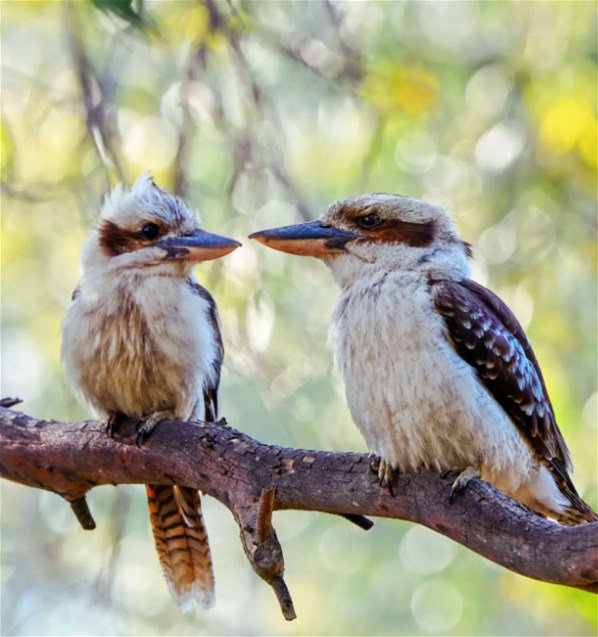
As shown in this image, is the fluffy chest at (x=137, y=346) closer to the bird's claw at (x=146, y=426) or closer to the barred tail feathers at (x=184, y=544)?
the bird's claw at (x=146, y=426)

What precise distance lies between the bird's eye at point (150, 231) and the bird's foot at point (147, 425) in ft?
1.81

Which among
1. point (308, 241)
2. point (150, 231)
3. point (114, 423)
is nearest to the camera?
point (308, 241)

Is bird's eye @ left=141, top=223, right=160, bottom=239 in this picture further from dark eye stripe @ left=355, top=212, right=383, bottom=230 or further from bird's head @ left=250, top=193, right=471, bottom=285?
dark eye stripe @ left=355, top=212, right=383, bottom=230

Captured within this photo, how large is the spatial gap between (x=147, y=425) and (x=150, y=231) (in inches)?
24.7

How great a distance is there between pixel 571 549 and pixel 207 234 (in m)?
1.58

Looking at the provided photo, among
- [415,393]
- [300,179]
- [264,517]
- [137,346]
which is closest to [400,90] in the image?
[300,179]

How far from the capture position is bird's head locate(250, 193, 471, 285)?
2898 millimetres

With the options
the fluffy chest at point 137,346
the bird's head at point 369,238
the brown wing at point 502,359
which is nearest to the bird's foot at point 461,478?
the brown wing at point 502,359

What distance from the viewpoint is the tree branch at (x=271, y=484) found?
221 centimetres

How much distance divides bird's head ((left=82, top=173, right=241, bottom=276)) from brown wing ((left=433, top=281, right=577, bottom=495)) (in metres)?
0.83

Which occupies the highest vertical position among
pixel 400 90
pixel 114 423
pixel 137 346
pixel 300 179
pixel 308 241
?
pixel 400 90

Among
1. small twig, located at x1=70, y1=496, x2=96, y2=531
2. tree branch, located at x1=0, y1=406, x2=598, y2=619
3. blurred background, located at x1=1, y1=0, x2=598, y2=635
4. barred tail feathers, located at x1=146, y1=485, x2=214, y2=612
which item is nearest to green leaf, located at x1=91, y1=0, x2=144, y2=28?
blurred background, located at x1=1, y1=0, x2=598, y2=635

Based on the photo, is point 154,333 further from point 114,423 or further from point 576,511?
point 576,511

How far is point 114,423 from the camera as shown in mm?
3184
